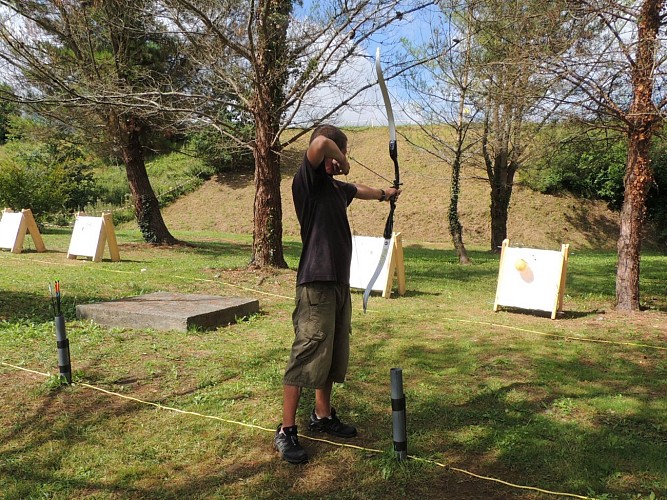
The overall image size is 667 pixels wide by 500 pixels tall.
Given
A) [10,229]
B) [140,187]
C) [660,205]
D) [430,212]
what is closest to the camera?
[10,229]

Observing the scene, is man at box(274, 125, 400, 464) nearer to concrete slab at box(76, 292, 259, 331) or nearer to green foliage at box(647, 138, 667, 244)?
concrete slab at box(76, 292, 259, 331)

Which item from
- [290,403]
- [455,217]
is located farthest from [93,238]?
[290,403]

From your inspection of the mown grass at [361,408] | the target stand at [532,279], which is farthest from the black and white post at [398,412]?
the target stand at [532,279]

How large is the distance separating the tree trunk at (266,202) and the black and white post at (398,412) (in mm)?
7876

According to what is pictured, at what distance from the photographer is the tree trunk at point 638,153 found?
7793 mm

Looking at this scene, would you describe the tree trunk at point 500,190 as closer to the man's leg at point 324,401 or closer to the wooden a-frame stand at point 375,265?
the wooden a-frame stand at point 375,265

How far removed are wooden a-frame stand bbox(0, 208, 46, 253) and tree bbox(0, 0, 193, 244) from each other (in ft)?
8.49

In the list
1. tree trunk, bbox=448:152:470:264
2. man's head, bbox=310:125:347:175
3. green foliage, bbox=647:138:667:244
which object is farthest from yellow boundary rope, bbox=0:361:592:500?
green foliage, bbox=647:138:667:244

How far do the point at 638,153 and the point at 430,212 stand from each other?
68.1ft

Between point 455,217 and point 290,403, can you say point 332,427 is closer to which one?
point 290,403

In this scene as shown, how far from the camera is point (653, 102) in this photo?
805 cm

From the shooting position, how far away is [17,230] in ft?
44.5

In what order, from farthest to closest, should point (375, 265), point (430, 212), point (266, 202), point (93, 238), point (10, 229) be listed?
1. point (430, 212)
2. point (10, 229)
3. point (93, 238)
4. point (266, 202)
5. point (375, 265)

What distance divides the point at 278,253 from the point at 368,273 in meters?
2.16
